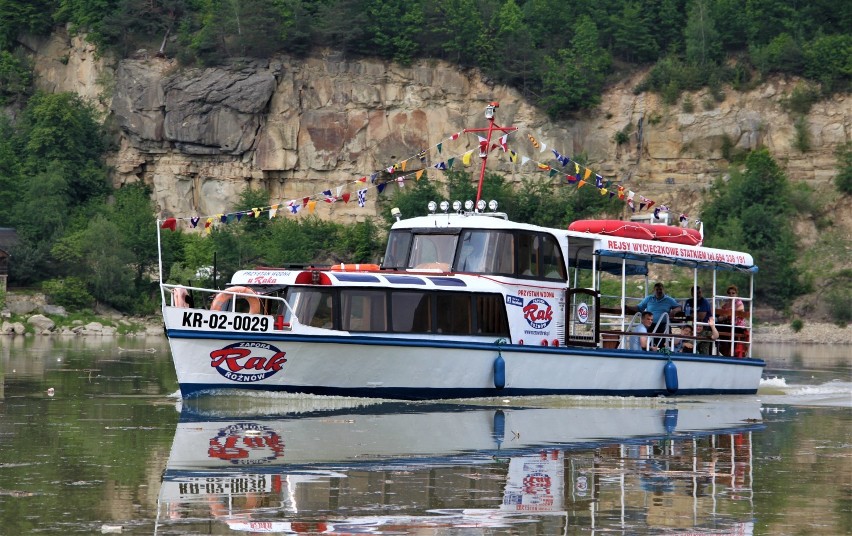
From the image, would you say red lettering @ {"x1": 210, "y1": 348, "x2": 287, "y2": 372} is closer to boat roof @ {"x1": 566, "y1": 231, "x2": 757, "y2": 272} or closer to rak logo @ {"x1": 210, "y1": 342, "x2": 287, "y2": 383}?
rak logo @ {"x1": 210, "y1": 342, "x2": 287, "y2": 383}

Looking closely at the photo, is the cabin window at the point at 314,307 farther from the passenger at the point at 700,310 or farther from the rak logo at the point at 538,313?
the passenger at the point at 700,310

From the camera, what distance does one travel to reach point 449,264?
27250mm

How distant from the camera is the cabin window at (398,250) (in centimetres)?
2784

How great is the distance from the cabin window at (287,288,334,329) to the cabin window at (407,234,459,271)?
3.11 m

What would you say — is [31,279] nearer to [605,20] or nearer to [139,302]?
[139,302]

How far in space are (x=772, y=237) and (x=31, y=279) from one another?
41.6 meters

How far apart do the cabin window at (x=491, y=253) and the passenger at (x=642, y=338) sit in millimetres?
3803

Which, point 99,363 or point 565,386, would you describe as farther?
point 99,363

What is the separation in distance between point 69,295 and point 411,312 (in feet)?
168

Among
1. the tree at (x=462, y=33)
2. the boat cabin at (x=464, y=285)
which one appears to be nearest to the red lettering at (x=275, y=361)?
the boat cabin at (x=464, y=285)

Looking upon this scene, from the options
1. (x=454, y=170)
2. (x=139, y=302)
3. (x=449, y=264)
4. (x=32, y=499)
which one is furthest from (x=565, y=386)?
(x=454, y=170)

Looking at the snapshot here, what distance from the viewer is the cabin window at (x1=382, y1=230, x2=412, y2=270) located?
27844 millimetres

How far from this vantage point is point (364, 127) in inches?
3492

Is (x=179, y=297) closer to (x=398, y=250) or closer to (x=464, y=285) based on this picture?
(x=398, y=250)
